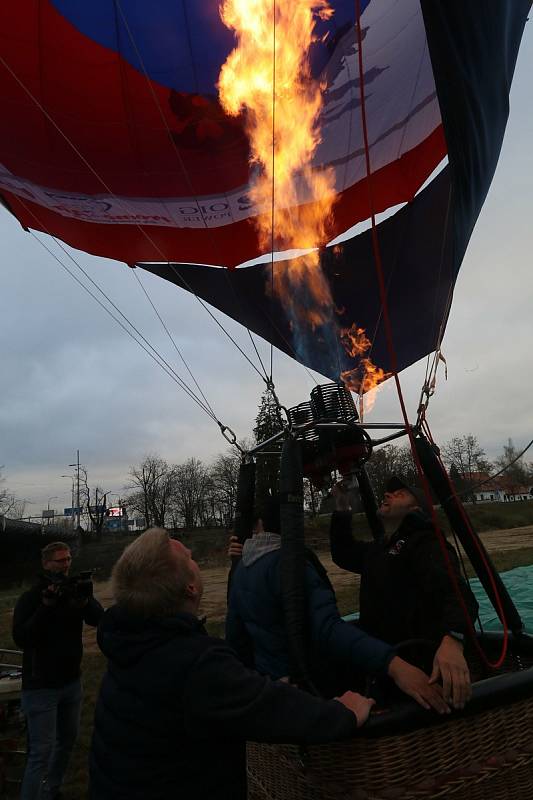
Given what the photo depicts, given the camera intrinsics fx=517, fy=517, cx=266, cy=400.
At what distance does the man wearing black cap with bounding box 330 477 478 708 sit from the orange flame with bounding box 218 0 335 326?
10.1 feet

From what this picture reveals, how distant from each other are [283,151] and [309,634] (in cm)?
394

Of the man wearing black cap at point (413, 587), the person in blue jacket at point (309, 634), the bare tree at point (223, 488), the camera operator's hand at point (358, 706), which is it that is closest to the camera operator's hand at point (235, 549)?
the person in blue jacket at point (309, 634)

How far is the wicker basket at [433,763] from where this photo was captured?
51.8 inches

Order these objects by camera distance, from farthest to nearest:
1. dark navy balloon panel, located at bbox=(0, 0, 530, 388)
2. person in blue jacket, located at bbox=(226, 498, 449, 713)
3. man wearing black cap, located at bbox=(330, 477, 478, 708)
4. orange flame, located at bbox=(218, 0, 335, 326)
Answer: dark navy balloon panel, located at bbox=(0, 0, 530, 388)
orange flame, located at bbox=(218, 0, 335, 326)
man wearing black cap, located at bbox=(330, 477, 478, 708)
person in blue jacket, located at bbox=(226, 498, 449, 713)

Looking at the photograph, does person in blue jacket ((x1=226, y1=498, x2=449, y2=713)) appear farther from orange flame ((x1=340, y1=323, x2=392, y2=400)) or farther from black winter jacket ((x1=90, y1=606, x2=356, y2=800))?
orange flame ((x1=340, y1=323, x2=392, y2=400))

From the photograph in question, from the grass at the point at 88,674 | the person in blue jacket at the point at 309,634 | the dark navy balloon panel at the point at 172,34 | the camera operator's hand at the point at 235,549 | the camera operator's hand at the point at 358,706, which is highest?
the dark navy balloon panel at the point at 172,34

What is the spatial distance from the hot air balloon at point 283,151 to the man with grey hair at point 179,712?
0.92 metres

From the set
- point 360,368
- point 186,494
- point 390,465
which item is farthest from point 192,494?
point 360,368

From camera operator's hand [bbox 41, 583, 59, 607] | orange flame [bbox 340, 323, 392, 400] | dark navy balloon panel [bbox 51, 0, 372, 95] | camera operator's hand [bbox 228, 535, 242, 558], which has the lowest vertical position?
camera operator's hand [bbox 41, 583, 59, 607]

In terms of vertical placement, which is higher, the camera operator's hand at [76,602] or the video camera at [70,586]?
the video camera at [70,586]

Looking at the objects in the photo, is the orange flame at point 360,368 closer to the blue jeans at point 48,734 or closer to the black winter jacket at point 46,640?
the black winter jacket at point 46,640

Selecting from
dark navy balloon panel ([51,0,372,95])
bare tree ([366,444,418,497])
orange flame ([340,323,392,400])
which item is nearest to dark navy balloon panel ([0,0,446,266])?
dark navy balloon panel ([51,0,372,95])

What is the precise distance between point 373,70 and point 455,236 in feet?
6.75

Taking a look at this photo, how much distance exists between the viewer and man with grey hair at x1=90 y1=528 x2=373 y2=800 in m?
1.09
